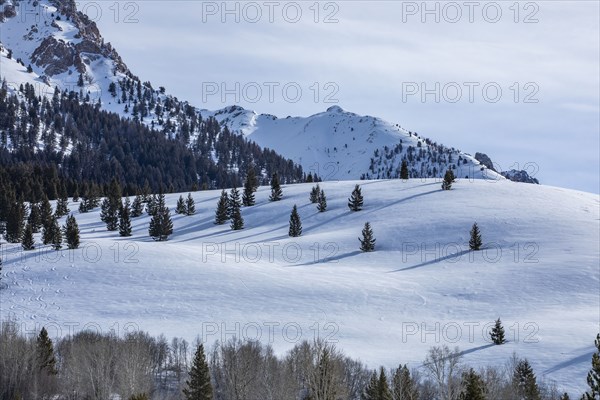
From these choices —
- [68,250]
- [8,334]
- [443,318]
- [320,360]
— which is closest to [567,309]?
[443,318]

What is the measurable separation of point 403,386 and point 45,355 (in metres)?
25.5

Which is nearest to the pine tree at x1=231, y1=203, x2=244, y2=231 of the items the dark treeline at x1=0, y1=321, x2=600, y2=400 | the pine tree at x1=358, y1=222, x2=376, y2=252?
the pine tree at x1=358, y1=222, x2=376, y2=252

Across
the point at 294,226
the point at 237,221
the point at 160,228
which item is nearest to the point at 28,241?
the point at 160,228

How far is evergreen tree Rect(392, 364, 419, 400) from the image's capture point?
38219 millimetres

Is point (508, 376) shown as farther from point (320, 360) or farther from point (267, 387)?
point (267, 387)

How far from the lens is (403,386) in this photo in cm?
3897

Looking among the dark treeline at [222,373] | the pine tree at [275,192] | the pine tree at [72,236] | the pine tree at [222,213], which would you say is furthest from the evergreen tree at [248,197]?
the dark treeline at [222,373]

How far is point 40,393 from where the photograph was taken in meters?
45.2

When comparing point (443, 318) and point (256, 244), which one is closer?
point (443, 318)

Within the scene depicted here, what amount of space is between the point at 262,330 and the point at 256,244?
103ft

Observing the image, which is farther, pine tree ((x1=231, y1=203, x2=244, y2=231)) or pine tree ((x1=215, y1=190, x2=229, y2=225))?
pine tree ((x1=215, y1=190, x2=229, y2=225))

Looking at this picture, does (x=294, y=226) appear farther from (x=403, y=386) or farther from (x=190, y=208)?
(x=403, y=386)

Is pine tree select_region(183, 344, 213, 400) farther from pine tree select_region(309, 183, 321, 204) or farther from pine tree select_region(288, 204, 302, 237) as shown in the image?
pine tree select_region(309, 183, 321, 204)

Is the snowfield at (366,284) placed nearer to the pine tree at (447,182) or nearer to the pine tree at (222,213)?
the pine tree at (222,213)
